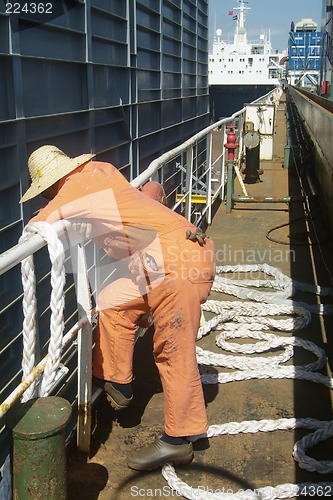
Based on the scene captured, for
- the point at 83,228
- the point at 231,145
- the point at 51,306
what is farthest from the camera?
the point at 231,145

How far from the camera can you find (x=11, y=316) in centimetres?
381

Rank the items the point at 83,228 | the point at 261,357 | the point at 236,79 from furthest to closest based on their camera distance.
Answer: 1. the point at 236,79
2. the point at 261,357
3. the point at 83,228

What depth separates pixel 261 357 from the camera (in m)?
3.89

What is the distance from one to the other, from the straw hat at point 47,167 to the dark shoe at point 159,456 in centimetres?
137

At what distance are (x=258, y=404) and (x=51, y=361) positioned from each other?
161cm

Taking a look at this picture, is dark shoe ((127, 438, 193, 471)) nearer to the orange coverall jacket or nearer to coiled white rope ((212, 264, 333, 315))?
the orange coverall jacket

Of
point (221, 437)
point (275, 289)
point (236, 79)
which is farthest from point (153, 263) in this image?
point (236, 79)

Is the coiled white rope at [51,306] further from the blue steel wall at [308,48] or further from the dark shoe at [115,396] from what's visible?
the blue steel wall at [308,48]

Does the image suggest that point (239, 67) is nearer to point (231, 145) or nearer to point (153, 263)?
point (231, 145)

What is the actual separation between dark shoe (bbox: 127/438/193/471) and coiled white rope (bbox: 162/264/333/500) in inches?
2.2

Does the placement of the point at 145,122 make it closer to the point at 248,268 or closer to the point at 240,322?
the point at 248,268

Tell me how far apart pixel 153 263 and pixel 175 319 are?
291 mm

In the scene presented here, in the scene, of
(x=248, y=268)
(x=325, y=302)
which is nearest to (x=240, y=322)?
(x=325, y=302)

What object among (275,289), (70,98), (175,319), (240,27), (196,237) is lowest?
(275,289)
